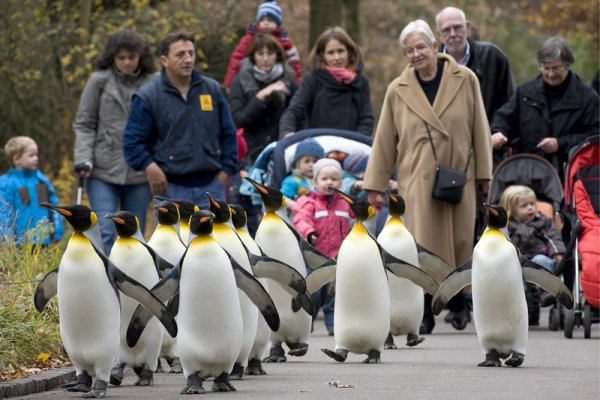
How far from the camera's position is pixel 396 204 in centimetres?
1109

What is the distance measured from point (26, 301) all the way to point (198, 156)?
8.77 feet

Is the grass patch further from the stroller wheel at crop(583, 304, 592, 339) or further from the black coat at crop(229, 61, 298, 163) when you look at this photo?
the black coat at crop(229, 61, 298, 163)

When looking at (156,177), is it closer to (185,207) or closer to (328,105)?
(185,207)

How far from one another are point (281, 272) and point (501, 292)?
5.54 feet

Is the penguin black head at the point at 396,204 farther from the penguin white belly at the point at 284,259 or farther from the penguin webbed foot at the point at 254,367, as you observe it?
the penguin webbed foot at the point at 254,367

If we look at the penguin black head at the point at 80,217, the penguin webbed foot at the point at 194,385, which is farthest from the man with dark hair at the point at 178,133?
the penguin webbed foot at the point at 194,385

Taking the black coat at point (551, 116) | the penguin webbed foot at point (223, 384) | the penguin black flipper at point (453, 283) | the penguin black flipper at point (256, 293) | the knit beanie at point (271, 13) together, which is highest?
the knit beanie at point (271, 13)

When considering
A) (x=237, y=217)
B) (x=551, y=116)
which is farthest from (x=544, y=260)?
(x=237, y=217)

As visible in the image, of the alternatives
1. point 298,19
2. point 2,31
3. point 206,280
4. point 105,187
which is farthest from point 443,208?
point 298,19

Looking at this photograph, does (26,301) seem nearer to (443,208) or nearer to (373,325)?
(373,325)

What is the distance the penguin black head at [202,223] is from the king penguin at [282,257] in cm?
158

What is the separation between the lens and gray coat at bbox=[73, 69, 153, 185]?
1345 cm

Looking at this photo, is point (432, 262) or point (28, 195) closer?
point (432, 262)

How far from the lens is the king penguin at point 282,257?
10148 mm
